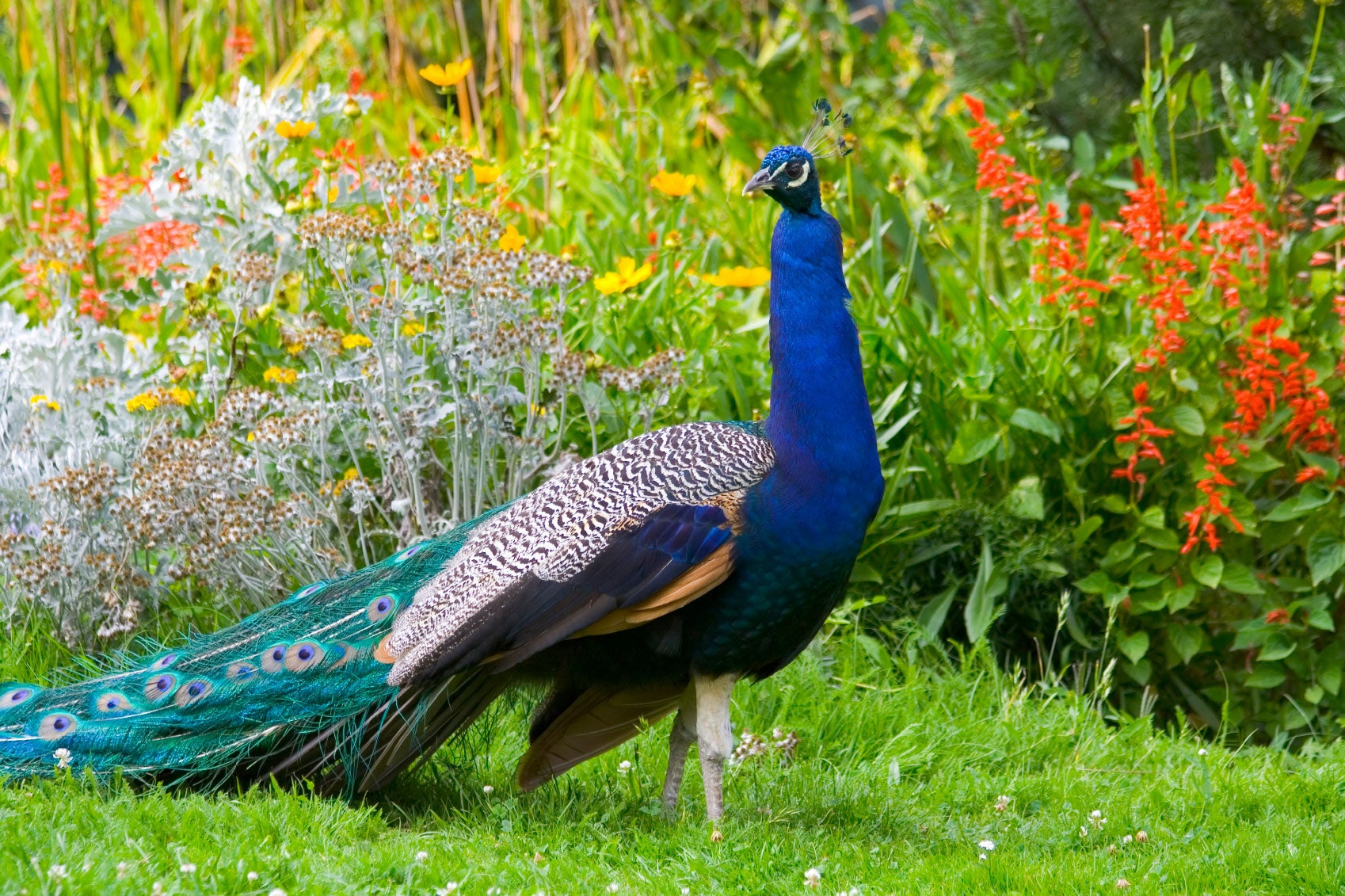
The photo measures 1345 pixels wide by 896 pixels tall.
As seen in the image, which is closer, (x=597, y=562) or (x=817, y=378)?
(x=597, y=562)

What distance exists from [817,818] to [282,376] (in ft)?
6.68

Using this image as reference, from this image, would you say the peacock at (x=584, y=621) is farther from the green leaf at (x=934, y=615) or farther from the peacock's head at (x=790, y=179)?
the green leaf at (x=934, y=615)

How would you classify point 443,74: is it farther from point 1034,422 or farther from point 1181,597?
point 1181,597

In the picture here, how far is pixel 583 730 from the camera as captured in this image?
3846mm

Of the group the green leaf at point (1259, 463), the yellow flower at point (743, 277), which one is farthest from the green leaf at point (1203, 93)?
the yellow flower at point (743, 277)

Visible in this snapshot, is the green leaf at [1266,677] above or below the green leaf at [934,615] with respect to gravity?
below

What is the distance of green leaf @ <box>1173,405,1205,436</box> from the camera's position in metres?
4.73

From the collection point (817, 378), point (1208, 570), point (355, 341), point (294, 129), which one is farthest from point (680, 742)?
point (294, 129)

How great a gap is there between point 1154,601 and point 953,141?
8.56 ft

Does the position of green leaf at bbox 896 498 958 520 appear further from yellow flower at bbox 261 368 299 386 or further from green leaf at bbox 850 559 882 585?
yellow flower at bbox 261 368 299 386

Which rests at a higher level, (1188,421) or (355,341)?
(355,341)

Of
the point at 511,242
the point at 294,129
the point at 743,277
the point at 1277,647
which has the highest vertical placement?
the point at 294,129

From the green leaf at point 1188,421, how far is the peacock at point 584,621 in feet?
5.25

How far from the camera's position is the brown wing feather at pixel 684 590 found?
3.37 meters
